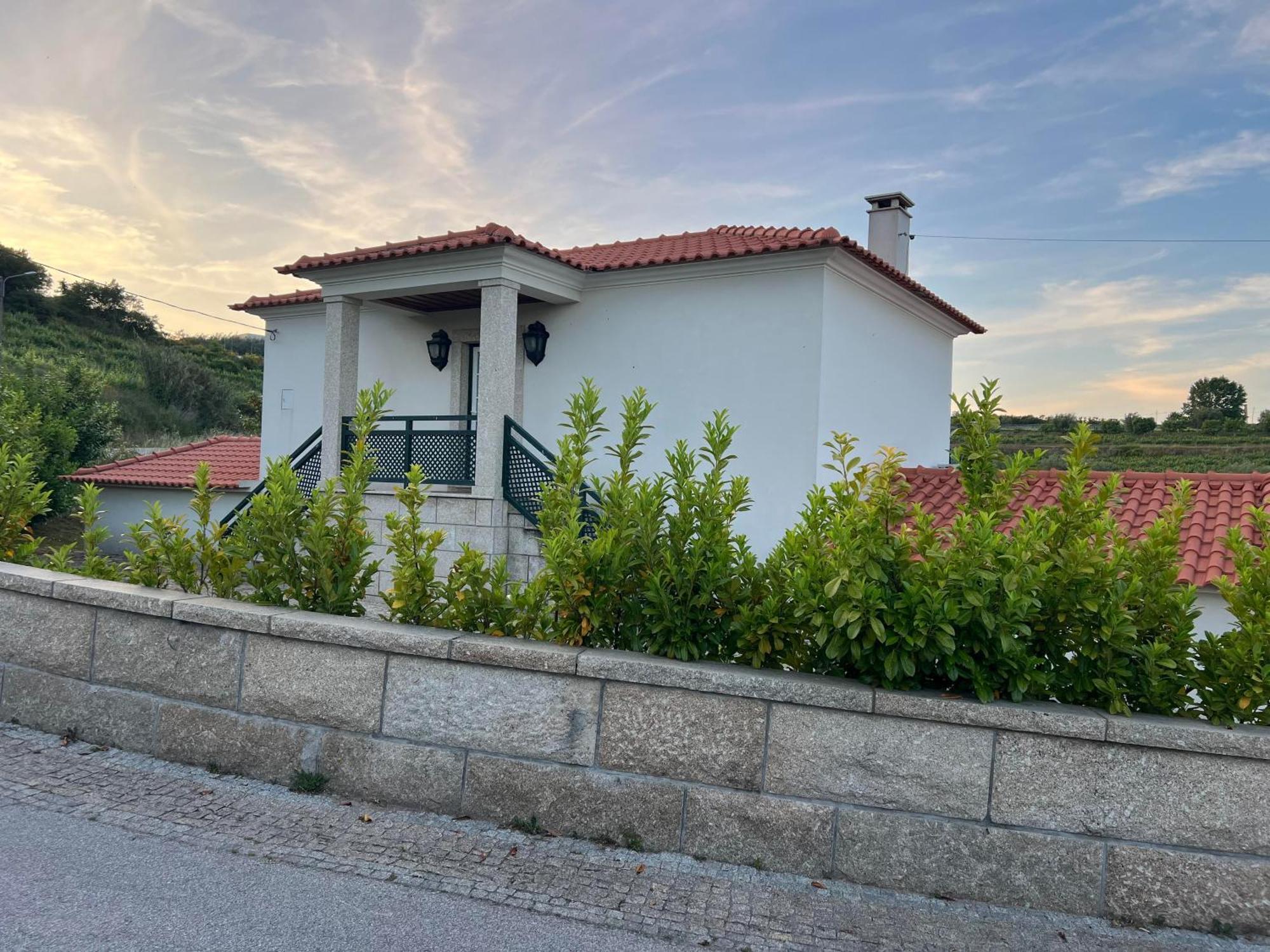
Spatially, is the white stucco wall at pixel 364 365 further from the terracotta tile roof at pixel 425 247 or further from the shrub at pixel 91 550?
the shrub at pixel 91 550

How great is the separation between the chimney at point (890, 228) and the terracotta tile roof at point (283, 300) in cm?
971

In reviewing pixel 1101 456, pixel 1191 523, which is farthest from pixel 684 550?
pixel 1101 456

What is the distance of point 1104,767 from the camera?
A: 2.93m

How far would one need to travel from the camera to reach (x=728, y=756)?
10.7 ft

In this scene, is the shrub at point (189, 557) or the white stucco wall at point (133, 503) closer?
the shrub at point (189, 557)

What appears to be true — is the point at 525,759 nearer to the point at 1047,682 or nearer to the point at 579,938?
the point at 579,938

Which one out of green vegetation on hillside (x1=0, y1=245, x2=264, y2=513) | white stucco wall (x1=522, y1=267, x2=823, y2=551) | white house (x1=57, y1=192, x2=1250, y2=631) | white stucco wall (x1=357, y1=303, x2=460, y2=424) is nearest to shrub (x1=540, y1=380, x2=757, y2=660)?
white house (x1=57, y1=192, x2=1250, y2=631)

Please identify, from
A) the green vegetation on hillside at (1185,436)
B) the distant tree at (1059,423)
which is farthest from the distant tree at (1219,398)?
the distant tree at (1059,423)

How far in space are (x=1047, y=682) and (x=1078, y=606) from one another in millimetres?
320

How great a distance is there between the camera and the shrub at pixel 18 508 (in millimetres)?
5664

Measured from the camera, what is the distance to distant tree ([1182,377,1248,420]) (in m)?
29.9

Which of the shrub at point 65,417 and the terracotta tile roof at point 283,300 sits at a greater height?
the terracotta tile roof at point 283,300

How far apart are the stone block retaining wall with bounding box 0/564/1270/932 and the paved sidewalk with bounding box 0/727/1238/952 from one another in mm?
124

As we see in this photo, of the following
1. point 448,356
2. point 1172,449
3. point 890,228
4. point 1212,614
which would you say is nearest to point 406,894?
point 1212,614
